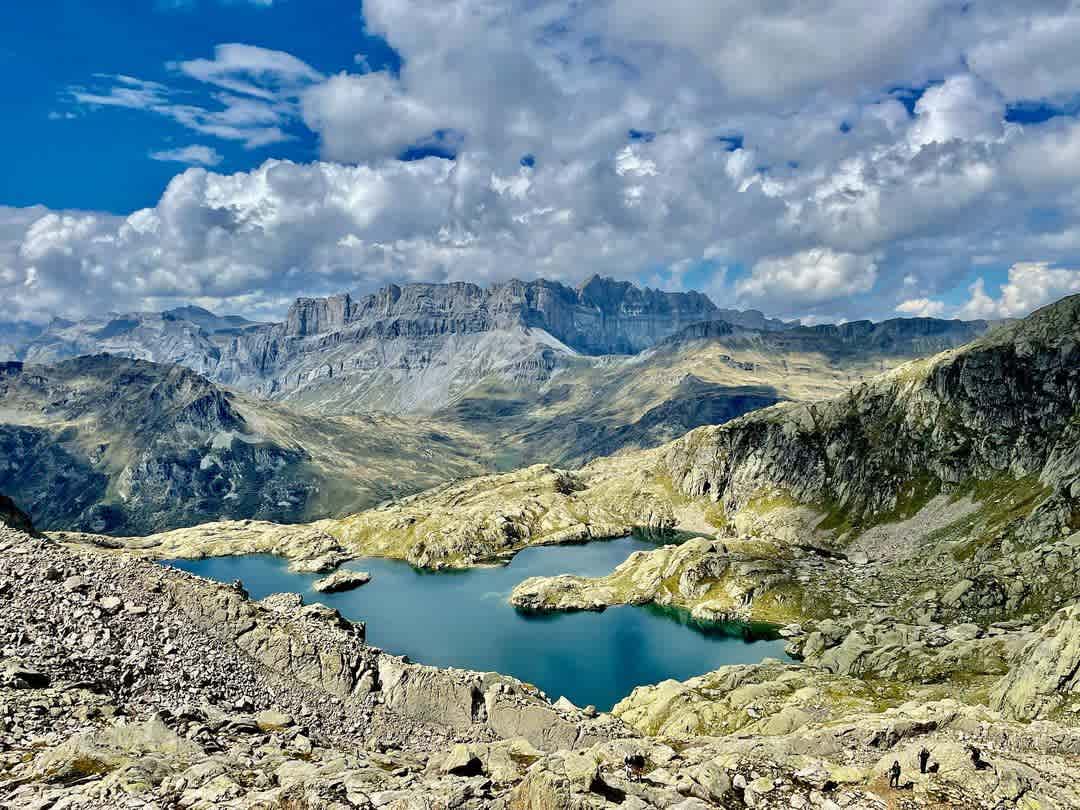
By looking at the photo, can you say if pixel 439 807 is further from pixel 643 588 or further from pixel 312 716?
pixel 643 588

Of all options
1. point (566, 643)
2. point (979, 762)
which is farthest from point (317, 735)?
point (566, 643)

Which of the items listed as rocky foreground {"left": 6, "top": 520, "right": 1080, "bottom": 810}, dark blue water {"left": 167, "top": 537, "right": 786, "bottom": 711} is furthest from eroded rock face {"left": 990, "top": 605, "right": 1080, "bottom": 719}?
dark blue water {"left": 167, "top": 537, "right": 786, "bottom": 711}

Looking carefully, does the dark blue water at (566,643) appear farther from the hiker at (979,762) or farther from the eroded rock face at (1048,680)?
the hiker at (979,762)

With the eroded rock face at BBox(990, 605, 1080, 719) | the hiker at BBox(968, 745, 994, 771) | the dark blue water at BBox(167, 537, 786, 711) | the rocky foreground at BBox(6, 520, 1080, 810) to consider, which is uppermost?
the rocky foreground at BBox(6, 520, 1080, 810)

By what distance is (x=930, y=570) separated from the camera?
160125 mm

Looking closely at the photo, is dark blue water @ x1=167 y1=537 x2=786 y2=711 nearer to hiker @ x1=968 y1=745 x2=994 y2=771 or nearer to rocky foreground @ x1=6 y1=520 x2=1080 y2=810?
rocky foreground @ x1=6 y1=520 x2=1080 y2=810

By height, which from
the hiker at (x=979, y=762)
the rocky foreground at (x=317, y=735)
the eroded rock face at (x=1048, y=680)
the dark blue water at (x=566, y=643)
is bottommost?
the dark blue water at (x=566, y=643)

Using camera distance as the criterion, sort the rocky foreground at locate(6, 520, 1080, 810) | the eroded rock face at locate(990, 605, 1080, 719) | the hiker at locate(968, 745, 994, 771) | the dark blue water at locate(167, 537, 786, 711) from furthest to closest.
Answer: the dark blue water at locate(167, 537, 786, 711), the eroded rock face at locate(990, 605, 1080, 719), the hiker at locate(968, 745, 994, 771), the rocky foreground at locate(6, 520, 1080, 810)

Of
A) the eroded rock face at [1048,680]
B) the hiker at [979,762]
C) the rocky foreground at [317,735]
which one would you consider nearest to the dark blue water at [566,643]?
the eroded rock face at [1048,680]

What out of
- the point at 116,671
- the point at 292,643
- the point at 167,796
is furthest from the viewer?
the point at 292,643

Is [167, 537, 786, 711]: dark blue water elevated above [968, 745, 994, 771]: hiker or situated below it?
below

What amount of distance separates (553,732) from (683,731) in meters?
42.1

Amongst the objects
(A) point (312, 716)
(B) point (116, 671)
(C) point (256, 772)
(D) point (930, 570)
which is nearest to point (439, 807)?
(C) point (256, 772)

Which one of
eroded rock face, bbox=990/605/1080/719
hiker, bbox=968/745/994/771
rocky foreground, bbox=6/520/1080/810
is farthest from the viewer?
eroded rock face, bbox=990/605/1080/719
